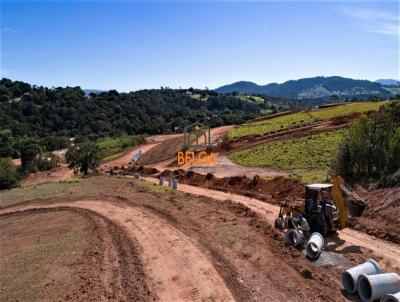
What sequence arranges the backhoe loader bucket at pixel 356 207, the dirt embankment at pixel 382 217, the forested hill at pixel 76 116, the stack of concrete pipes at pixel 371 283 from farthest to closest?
1. the forested hill at pixel 76 116
2. the dirt embankment at pixel 382 217
3. the backhoe loader bucket at pixel 356 207
4. the stack of concrete pipes at pixel 371 283

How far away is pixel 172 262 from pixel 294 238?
5508mm

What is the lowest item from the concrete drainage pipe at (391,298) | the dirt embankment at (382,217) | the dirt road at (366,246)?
the dirt road at (366,246)

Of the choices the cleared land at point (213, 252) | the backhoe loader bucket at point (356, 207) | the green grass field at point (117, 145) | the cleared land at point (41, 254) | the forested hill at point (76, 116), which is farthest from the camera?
the forested hill at point (76, 116)

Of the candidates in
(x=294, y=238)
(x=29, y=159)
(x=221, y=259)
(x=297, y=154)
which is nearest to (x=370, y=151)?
(x=294, y=238)

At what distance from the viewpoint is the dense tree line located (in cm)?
3039

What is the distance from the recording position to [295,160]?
4653 cm

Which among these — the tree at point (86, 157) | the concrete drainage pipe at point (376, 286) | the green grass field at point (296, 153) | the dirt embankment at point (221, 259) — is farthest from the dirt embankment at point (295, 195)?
the tree at point (86, 157)

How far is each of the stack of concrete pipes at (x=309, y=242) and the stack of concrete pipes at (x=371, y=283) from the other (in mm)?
2965

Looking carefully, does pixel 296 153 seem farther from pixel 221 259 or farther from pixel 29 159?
pixel 29 159

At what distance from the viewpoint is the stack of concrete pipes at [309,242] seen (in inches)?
673

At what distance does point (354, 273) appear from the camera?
13680 millimetres

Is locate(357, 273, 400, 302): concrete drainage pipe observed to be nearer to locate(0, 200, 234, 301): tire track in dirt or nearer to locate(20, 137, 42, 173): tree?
locate(0, 200, 234, 301): tire track in dirt

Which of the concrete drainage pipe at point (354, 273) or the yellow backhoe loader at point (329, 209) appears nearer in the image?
the concrete drainage pipe at point (354, 273)

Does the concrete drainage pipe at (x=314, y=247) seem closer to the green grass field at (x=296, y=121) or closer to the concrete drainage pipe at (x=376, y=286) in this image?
the concrete drainage pipe at (x=376, y=286)
